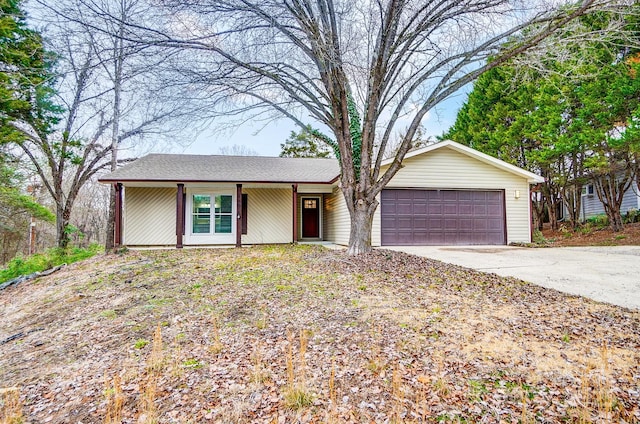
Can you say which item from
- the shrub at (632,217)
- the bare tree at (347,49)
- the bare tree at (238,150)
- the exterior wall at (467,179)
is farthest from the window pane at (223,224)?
the shrub at (632,217)

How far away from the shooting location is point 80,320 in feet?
15.3

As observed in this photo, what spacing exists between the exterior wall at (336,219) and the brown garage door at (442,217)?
1340 mm

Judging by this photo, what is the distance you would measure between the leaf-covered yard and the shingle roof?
6656mm

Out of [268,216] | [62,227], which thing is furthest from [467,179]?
[62,227]

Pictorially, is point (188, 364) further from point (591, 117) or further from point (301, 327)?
point (591, 117)

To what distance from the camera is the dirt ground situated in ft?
38.5

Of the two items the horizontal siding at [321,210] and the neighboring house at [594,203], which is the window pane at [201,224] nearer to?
the horizontal siding at [321,210]

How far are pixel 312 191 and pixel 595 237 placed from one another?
37.8ft

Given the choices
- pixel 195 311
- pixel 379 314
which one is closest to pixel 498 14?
pixel 379 314

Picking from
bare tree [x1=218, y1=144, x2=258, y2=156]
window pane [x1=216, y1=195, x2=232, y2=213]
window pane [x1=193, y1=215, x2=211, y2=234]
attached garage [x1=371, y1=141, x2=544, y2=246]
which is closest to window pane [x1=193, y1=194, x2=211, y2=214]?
window pane [x1=193, y1=215, x2=211, y2=234]

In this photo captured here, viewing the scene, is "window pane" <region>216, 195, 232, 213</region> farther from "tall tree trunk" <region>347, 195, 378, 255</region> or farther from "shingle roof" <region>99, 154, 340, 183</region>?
"tall tree trunk" <region>347, 195, 378, 255</region>

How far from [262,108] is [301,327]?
6.52 m

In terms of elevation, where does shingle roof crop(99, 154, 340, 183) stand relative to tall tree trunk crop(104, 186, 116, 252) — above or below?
above

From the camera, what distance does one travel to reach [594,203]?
1938 cm
